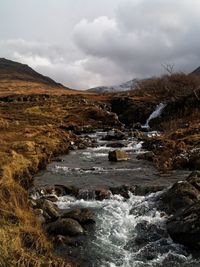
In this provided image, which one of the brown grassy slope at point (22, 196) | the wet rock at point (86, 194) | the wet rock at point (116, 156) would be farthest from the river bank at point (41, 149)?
the wet rock at point (86, 194)

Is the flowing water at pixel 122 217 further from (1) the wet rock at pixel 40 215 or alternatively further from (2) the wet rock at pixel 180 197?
(1) the wet rock at pixel 40 215

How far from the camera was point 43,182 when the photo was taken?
2862 centimetres

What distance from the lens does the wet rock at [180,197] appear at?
68.3 feet

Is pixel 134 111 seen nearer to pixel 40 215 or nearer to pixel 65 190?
pixel 65 190

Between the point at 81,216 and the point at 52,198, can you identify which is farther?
the point at 52,198

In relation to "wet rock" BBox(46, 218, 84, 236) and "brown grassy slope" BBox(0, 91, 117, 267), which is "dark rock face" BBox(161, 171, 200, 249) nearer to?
"wet rock" BBox(46, 218, 84, 236)

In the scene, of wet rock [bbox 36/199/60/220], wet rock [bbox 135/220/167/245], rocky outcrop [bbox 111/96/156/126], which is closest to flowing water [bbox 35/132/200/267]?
wet rock [bbox 135/220/167/245]

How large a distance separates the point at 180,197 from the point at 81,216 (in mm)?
5094

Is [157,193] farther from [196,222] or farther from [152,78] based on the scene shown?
[152,78]

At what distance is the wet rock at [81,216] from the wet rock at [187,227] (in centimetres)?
386

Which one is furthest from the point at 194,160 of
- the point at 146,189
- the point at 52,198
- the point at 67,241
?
the point at 67,241

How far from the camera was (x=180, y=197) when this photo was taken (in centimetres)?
2131

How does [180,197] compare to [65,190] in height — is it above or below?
above

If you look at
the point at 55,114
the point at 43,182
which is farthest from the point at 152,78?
the point at 43,182
